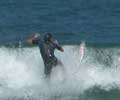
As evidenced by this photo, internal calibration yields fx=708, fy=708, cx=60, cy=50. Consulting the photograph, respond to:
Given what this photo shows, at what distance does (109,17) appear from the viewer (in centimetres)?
4138

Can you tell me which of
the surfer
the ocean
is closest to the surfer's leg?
the surfer

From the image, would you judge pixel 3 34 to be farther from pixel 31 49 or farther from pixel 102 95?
pixel 102 95

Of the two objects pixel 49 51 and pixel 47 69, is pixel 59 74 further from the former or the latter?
pixel 49 51

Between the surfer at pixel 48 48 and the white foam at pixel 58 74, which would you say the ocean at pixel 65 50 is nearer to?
the white foam at pixel 58 74

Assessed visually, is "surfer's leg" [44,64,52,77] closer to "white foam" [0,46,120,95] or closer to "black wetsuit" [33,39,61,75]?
"black wetsuit" [33,39,61,75]

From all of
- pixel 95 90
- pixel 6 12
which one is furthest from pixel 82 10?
pixel 95 90

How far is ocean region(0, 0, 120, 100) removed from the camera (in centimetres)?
2978

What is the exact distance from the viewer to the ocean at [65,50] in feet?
97.7

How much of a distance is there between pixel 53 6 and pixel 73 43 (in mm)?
6811

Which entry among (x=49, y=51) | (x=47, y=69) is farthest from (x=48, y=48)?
(x=47, y=69)

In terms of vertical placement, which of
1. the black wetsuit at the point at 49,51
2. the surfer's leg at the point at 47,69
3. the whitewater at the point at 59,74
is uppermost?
the black wetsuit at the point at 49,51

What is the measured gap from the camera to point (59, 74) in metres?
29.8

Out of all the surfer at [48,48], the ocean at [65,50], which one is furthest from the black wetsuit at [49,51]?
the ocean at [65,50]

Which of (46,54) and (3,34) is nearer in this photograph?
(46,54)
